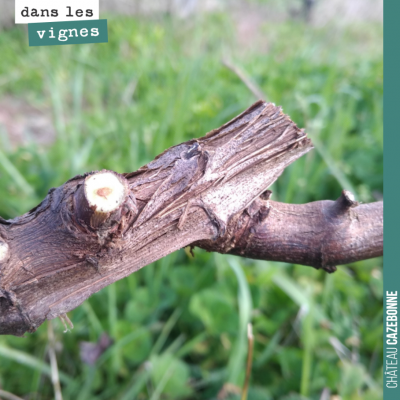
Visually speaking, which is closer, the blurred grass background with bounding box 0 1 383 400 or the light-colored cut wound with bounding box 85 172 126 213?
the light-colored cut wound with bounding box 85 172 126 213

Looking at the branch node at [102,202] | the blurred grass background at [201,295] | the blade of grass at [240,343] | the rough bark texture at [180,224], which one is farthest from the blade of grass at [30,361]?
the branch node at [102,202]

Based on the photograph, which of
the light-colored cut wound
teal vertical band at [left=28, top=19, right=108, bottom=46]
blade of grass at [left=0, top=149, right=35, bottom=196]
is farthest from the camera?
blade of grass at [left=0, top=149, right=35, bottom=196]

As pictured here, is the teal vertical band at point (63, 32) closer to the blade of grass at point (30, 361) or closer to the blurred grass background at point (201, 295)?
the blurred grass background at point (201, 295)

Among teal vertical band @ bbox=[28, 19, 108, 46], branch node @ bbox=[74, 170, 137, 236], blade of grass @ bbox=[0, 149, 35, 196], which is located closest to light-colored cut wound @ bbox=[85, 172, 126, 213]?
branch node @ bbox=[74, 170, 137, 236]

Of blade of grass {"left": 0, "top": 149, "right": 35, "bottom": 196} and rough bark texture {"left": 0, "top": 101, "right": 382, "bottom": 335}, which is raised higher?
blade of grass {"left": 0, "top": 149, "right": 35, "bottom": 196}

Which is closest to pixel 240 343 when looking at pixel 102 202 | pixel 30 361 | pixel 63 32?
pixel 30 361

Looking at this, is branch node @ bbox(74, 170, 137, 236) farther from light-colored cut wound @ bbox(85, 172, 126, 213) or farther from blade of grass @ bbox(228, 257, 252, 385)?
blade of grass @ bbox(228, 257, 252, 385)

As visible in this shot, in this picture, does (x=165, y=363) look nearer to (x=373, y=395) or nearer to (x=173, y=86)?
(x=373, y=395)
